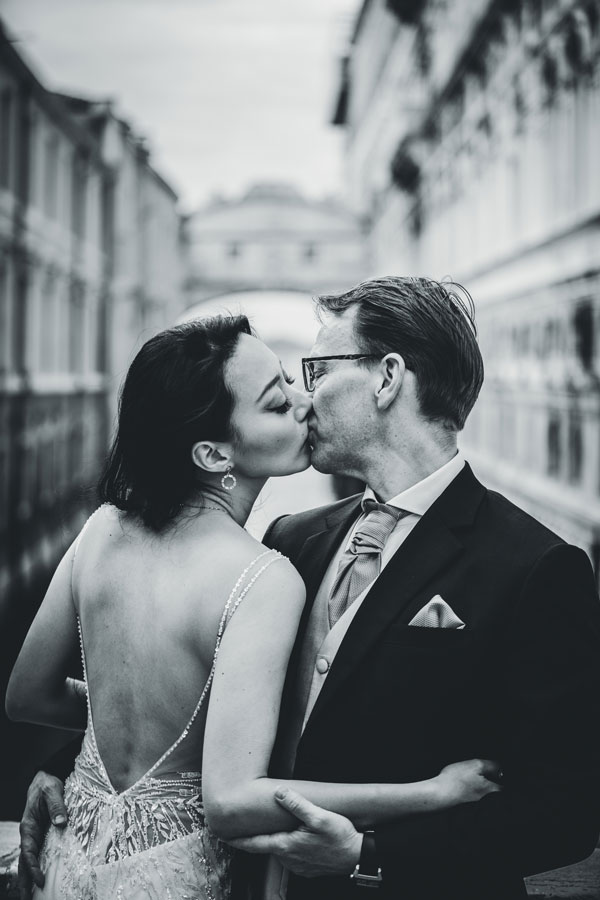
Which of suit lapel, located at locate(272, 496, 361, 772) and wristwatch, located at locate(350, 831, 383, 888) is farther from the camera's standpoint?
suit lapel, located at locate(272, 496, 361, 772)

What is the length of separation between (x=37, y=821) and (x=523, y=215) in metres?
14.0

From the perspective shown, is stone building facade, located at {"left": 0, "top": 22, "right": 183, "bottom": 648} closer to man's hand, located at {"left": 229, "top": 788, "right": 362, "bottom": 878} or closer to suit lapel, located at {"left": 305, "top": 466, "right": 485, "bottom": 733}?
suit lapel, located at {"left": 305, "top": 466, "right": 485, "bottom": 733}

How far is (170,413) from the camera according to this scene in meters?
2.25

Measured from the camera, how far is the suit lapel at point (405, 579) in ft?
7.04

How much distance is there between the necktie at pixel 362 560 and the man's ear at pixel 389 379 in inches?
9.3

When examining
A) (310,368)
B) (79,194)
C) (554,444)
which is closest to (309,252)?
(79,194)

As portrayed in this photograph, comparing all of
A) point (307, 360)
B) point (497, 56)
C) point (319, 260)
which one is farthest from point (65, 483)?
point (319, 260)

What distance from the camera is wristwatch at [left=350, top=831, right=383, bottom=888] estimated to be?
2.03 m

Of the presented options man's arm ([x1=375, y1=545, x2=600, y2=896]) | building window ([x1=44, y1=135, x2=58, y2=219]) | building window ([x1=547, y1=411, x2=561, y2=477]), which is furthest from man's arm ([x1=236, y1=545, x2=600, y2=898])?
building window ([x1=44, y1=135, x2=58, y2=219])

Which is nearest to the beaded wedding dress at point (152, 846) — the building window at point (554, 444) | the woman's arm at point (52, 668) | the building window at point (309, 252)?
the woman's arm at point (52, 668)

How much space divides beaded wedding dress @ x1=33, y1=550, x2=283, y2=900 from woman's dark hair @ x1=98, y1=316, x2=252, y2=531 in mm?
374

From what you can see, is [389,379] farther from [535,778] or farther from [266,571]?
[535,778]

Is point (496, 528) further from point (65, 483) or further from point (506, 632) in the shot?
point (65, 483)

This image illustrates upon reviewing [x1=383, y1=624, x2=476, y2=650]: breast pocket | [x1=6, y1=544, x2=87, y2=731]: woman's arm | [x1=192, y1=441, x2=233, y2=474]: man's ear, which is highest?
[x1=192, y1=441, x2=233, y2=474]: man's ear
